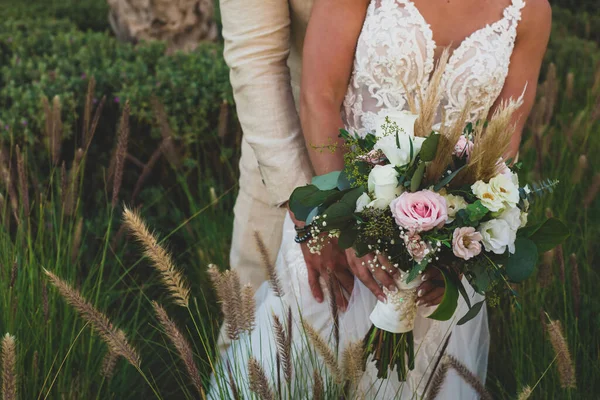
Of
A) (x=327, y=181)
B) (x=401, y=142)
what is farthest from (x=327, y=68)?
(x=401, y=142)

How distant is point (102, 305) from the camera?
3.20 m

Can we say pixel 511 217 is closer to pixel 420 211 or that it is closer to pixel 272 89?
pixel 420 211

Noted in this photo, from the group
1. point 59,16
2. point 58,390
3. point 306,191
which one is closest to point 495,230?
point 306,191

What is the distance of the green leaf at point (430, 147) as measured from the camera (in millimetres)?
1833

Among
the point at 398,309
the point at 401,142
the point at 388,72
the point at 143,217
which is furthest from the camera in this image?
the point at 143,217

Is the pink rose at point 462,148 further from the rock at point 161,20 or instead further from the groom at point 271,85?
the rock at point 161,20

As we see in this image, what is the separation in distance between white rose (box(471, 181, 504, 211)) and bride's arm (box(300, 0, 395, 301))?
60cm

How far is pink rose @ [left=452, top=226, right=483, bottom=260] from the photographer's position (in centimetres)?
188

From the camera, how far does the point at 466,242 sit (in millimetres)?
1917

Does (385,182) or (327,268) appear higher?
(385,182)

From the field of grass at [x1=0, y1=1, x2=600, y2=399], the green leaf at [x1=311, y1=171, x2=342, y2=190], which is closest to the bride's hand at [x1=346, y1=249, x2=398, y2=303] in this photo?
the green leaf at [x1=311, y1=171, x2=342, y2=190]

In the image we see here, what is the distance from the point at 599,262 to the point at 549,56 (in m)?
3.21

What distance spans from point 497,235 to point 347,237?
1.37 ft

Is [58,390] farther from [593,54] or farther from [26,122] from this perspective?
[593,54]
